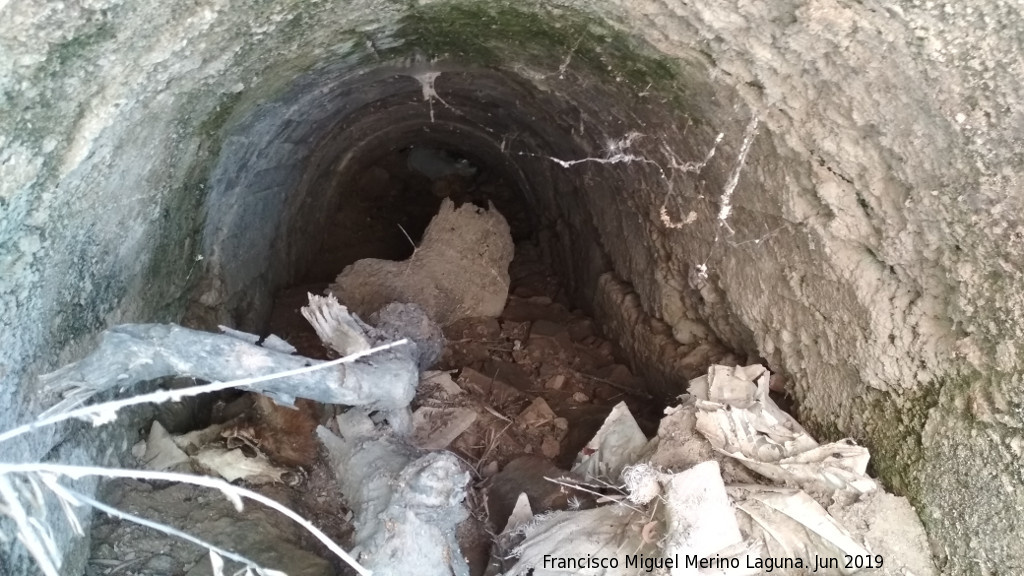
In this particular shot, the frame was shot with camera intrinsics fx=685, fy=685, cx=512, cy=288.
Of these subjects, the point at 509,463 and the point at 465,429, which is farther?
the point at 465,429

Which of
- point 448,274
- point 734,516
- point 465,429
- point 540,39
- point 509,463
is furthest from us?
point 448,274

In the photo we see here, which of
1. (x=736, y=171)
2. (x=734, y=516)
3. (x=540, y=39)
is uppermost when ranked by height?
(x=540, y=39)

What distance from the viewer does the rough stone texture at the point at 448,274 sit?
3709mm

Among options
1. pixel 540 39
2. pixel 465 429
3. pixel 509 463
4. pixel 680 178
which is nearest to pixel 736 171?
pixel 680 178

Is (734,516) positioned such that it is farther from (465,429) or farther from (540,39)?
(540,39)

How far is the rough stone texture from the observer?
3.71 m

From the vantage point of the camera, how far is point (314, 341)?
366cm

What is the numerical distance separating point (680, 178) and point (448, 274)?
1.84 metres

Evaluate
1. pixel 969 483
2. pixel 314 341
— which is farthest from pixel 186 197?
pixel 969 483

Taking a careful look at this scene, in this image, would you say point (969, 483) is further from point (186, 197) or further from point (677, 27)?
point (186, 197)

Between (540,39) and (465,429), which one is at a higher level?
(540,39)

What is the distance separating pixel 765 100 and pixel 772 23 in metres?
0.27

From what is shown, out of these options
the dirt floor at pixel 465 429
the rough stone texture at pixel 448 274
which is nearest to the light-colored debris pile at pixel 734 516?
the dirt floor at pixel 465 429

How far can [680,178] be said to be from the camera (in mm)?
2436
